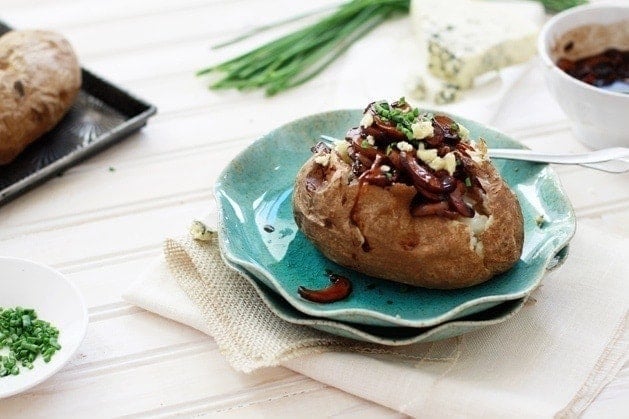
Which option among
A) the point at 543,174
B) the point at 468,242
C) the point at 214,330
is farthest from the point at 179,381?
the point at 543,174

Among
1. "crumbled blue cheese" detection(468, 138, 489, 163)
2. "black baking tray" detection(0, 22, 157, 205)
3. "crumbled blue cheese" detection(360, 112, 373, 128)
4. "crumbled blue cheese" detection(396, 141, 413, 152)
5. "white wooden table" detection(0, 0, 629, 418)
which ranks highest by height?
"crumbled blue cheese" detection(360, 112, 373, 128)

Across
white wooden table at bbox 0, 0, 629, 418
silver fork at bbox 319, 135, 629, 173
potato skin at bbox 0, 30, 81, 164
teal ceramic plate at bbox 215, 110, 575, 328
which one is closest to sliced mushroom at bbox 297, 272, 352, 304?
teal ceramic plate at bbox 215, 110, 575, 328

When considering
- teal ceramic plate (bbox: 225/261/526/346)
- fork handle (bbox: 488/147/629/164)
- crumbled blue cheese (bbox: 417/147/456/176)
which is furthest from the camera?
fork handle (bbox: 488/147/629/164)

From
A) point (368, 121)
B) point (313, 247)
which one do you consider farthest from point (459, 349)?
point (368, 121)

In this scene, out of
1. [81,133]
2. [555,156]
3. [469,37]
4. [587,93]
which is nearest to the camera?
[555,156]

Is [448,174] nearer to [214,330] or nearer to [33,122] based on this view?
[214,330]

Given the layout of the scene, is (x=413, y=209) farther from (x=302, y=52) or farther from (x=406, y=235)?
(x=302, y=52)

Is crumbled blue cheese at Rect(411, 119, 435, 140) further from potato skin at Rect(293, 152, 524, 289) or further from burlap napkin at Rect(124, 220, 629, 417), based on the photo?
burlap napkin at Rect(124, 220, 629, 417)
